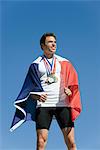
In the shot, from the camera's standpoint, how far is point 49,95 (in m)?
4.38

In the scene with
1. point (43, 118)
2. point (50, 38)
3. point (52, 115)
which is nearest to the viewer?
point (43, 118)

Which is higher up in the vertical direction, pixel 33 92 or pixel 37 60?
pixel 37 60

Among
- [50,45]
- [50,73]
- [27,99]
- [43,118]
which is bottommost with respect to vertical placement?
[43,118]

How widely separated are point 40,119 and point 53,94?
0.32 metres

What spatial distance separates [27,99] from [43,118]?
0.31 meters

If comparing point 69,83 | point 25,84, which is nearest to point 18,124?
point 25,84

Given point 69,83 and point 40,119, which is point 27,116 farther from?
point 69,83

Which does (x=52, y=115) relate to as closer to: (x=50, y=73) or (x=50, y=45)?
(x=50, y=73)

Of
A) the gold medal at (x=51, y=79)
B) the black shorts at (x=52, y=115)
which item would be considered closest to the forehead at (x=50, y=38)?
the gold medal at (x=51, y=79)

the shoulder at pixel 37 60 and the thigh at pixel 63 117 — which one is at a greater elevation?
the shoulder at pixel 37 60

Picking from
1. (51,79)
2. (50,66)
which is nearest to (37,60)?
(50,66)

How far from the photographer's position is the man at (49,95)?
4.31 meters

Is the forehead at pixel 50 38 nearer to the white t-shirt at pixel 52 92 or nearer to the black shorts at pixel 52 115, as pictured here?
the white t-shirt at pixel 52 92

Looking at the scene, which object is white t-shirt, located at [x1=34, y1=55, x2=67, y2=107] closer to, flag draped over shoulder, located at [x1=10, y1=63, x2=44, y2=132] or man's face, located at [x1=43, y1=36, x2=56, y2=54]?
flag draped over shoulder, located at [x1=10, y1=63, x2=44, y2=132]
